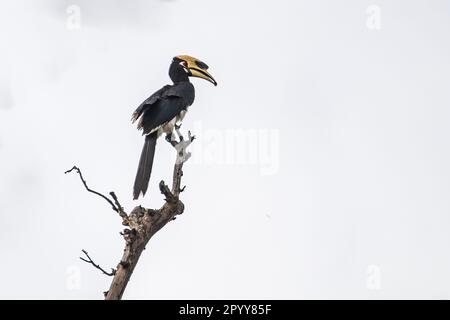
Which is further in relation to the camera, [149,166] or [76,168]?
[149,166]

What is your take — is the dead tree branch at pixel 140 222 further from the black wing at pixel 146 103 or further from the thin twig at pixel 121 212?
the black wing at pixel 146 103

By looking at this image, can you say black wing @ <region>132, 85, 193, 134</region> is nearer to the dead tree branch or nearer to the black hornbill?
the black hornbill

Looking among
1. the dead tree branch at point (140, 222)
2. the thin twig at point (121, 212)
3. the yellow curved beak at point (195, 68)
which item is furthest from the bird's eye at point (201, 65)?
the thin twig at point (121, 212)

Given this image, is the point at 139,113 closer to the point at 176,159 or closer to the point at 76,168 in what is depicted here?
the point at 176,159

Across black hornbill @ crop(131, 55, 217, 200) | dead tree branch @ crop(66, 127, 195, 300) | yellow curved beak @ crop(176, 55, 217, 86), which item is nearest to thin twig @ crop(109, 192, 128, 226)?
dead tree branch @ crop(66, 127, 195, 300)

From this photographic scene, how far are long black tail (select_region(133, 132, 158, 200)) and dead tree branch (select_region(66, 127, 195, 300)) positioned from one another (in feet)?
3.73

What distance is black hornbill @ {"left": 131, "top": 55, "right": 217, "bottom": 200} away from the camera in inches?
438

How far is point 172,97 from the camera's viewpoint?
41.8ft

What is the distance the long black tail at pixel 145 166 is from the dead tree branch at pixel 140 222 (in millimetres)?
1136

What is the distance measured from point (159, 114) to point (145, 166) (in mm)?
1372

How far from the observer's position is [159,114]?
1217cm
